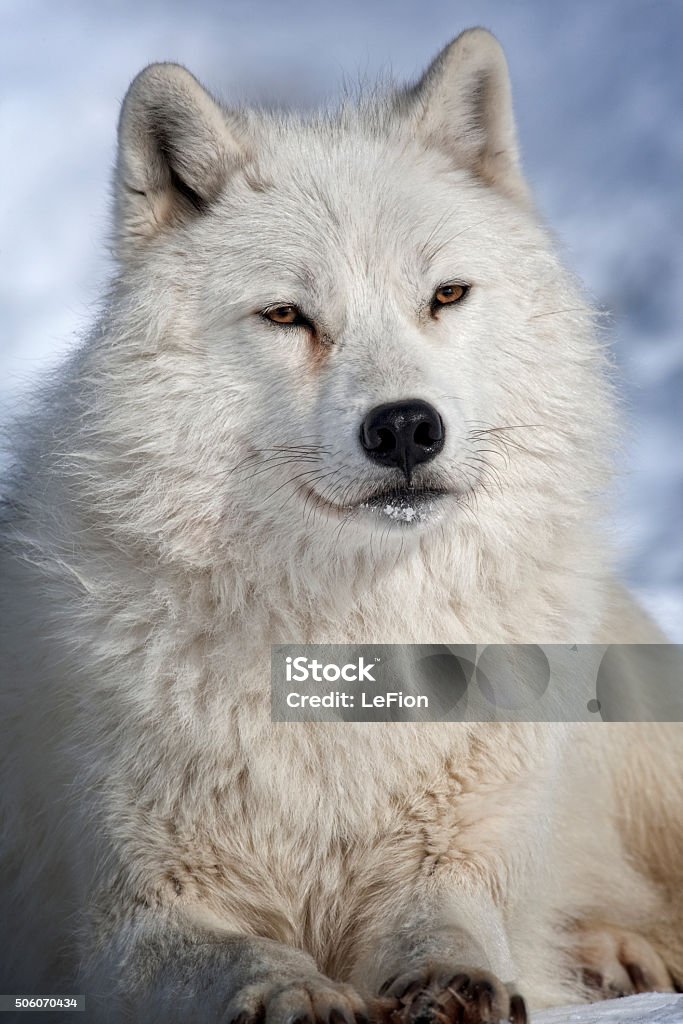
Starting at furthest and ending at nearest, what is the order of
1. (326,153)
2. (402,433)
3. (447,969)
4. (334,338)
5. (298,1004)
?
(326,153) < (334,338) < (402,433) < (447,969) < (298,1004)

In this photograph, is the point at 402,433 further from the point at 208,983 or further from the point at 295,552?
the point at 208,983

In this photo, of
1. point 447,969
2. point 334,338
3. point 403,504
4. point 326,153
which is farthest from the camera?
point 326,153

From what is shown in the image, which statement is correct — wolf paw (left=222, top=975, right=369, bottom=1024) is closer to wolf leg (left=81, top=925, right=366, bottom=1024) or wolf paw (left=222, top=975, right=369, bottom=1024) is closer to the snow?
wolf leg (left=81, top=925, right=366, bottom=1024)

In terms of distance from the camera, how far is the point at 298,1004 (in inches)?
103

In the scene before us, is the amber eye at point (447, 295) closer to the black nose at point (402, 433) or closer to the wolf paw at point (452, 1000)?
the black nose at point (402, 433)

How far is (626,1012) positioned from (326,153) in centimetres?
303

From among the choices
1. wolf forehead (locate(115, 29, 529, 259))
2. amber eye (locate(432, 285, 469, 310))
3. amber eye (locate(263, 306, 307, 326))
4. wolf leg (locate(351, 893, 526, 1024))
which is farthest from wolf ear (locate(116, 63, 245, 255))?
wolf leg (locate(351, 893, 526, 1024))

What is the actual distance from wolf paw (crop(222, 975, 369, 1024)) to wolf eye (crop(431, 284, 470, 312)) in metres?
2.18

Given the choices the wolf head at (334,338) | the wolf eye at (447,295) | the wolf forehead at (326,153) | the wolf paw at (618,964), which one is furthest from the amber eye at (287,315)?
the wolf paw at (618,964)

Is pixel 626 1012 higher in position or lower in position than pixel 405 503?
lower

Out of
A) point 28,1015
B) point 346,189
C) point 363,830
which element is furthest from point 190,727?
point 346,189

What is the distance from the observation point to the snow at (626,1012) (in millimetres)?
2863

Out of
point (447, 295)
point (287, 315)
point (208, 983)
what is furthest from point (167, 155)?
point (208, 983)

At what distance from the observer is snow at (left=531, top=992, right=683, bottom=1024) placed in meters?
2.86
